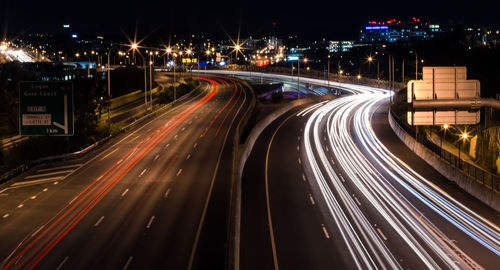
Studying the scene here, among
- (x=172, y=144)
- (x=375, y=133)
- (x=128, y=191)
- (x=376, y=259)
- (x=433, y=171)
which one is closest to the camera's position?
(x=376, y=259)

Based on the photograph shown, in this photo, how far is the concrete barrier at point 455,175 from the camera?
102 feet

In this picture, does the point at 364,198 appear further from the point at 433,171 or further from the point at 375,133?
the point at 375,133

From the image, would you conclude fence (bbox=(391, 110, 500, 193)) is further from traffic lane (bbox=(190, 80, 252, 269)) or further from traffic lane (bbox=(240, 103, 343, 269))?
traffic lane (bbox=(190, 80, 252, 269))

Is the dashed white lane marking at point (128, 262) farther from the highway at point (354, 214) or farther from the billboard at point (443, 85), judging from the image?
the billboard at point (443, 85)

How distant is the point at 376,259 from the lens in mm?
22641

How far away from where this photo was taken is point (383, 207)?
104ft

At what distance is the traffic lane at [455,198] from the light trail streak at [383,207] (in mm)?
350

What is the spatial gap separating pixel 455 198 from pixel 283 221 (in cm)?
1195

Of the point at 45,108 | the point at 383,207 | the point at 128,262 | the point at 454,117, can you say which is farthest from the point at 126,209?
the point at 454,117

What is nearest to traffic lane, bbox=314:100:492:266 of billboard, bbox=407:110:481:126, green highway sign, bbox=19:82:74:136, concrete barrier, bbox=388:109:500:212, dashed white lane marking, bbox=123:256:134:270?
concrete barrier, bbox=388:109:500:212

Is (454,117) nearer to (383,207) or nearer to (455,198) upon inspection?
(455,198)

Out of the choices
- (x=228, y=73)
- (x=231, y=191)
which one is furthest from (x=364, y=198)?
(x=228, y=73)

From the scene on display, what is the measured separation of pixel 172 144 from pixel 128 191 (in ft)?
55.3

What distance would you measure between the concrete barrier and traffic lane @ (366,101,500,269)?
30 cm
